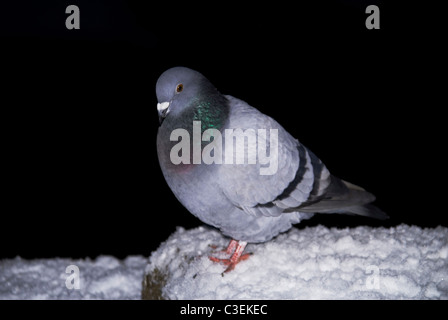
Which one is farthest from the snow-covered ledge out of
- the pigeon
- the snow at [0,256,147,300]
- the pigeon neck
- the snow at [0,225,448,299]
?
the pigeon neck

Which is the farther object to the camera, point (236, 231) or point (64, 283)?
point (64, 283)

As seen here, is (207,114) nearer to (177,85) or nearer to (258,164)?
(177,85)

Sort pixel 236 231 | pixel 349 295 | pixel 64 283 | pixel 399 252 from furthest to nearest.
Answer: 1. pixel 64 283
2. pixel 399 252
3. pixel 236 231
4. pixel 349 295

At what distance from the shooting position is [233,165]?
2594 mm

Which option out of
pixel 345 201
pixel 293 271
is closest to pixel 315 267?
pixel 293 271

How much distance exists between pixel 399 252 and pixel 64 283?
271cm

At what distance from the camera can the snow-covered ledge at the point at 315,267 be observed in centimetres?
259

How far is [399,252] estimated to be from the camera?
3.02m

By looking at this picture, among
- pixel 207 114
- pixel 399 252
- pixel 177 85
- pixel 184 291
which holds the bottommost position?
pixel 184 291

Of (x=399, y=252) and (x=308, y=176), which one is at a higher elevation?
(x=308, y=176)

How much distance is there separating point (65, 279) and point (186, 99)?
224cm

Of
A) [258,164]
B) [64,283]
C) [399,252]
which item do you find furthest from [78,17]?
[399,252]

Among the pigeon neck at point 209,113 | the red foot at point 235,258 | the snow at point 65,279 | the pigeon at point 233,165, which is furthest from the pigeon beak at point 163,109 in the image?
the snow at point 65,279

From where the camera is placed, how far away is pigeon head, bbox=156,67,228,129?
2590 mm
